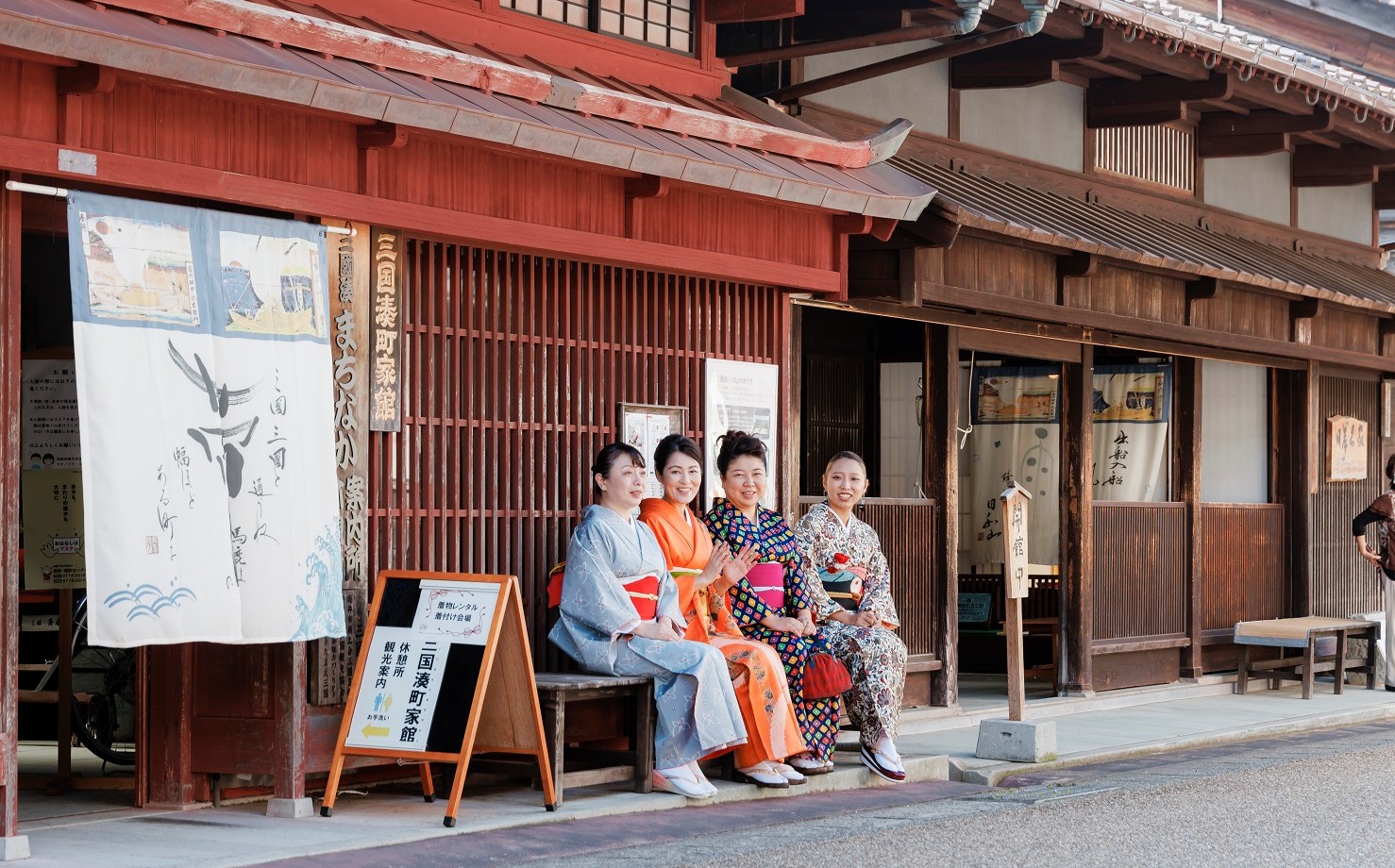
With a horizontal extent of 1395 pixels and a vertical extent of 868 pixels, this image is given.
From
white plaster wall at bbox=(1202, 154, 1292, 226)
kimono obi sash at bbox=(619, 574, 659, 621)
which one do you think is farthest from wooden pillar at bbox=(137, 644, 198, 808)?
white plaster wall at bbox=(1202, 154, 1292, 226)

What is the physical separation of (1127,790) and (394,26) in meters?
5.55

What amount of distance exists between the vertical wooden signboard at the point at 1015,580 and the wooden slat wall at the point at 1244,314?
177 inches

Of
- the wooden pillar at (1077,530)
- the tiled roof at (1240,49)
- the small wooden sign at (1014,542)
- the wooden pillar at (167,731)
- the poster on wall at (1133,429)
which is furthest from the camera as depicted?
the poster on wall at (1133,429)

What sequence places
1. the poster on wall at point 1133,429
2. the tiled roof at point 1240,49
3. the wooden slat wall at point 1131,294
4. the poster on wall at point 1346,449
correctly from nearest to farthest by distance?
the tiled roof at point 1240,49 → the wooden slat wall at point 1131,294 → the poster on wall at point 1133,429 → the poster on wall at point 1346,449

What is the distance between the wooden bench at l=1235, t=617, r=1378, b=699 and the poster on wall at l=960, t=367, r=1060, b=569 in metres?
1.82

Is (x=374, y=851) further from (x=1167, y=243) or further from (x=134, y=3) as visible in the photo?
(x=1167, y=243)

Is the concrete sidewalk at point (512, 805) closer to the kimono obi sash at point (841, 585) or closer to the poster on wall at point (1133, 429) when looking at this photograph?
the kimono obi sash at point (841, 585)

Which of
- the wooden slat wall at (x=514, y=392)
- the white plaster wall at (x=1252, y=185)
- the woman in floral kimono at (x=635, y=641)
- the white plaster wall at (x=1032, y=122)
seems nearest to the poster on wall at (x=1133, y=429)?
the white plaster wall at (x=1252, y=185)

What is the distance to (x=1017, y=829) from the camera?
8016mm

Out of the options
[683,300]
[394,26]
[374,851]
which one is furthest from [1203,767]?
[394,26]

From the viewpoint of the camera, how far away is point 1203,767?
1048cm

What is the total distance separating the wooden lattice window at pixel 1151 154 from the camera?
14188 millimetres

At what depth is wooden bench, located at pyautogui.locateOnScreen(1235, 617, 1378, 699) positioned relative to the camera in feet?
47.6

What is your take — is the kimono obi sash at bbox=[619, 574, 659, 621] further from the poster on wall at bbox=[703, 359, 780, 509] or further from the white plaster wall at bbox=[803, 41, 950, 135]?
the white plaster wall at bbox=[803, 41, 950, 135]
